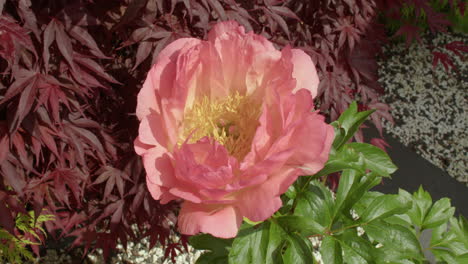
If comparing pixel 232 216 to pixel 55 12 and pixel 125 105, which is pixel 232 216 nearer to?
pixel 55 12

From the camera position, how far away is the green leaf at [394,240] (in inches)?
37.0

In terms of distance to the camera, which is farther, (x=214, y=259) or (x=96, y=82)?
(x=96, y=82)

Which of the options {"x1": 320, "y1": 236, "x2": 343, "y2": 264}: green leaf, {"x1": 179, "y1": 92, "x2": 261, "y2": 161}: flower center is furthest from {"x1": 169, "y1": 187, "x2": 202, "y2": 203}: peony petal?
{"x1": 320, "y1": 236, "x2": 343, "y2": 264}: green leaf

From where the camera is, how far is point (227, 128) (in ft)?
2.64

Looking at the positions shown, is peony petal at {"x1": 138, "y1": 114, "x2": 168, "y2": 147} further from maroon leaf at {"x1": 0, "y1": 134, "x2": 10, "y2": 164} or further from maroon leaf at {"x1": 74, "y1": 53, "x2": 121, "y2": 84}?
maroon leaf at {"x1": 0, "y1": 134, "x2": 10, "y2": 164}

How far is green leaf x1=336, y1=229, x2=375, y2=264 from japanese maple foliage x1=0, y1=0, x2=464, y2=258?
741 mm

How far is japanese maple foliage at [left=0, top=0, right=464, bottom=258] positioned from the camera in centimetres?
130

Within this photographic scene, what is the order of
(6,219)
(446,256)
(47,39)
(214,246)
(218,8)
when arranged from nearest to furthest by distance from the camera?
(214,246) < (446,256) < (47,39) < (218,8) < (6,219)

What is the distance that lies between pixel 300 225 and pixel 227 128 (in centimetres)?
23

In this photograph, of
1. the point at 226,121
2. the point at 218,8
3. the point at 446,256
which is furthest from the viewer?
the point at 218,8

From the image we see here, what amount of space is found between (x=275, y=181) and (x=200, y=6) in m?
0.88

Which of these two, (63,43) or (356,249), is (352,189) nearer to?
(356,249)

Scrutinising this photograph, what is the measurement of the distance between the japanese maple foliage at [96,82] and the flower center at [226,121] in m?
0.57

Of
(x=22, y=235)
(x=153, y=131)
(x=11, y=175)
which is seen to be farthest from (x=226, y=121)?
(x=22, y=235)
